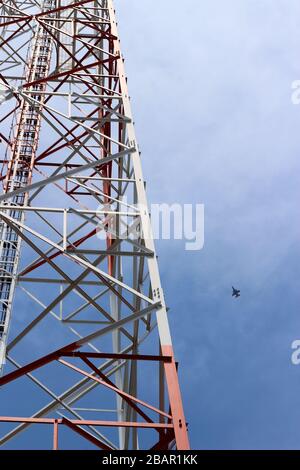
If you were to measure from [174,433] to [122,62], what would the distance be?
11.1 m

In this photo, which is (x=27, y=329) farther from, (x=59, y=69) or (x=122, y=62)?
(x=59, y=69)

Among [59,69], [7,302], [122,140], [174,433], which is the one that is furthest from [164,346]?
[59,69]

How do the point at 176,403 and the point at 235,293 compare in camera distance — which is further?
the point at 235,293

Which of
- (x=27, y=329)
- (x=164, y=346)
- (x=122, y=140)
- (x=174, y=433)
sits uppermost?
(x=122, y=140)

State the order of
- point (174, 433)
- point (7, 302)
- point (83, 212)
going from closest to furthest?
point (174, 433) < point (83, 212) < point (7, 302)

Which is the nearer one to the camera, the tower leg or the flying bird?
the tower leg

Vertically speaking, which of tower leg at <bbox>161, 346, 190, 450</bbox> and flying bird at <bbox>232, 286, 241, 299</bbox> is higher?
flying bird at <bbox>232, 286, 241, 299</bbox>

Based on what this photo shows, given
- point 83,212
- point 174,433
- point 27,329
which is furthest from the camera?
point 27,329

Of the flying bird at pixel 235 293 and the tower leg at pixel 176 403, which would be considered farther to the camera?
the flying bird at pixel 235 293

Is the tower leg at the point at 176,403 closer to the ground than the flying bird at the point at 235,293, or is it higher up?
closer to the ground
